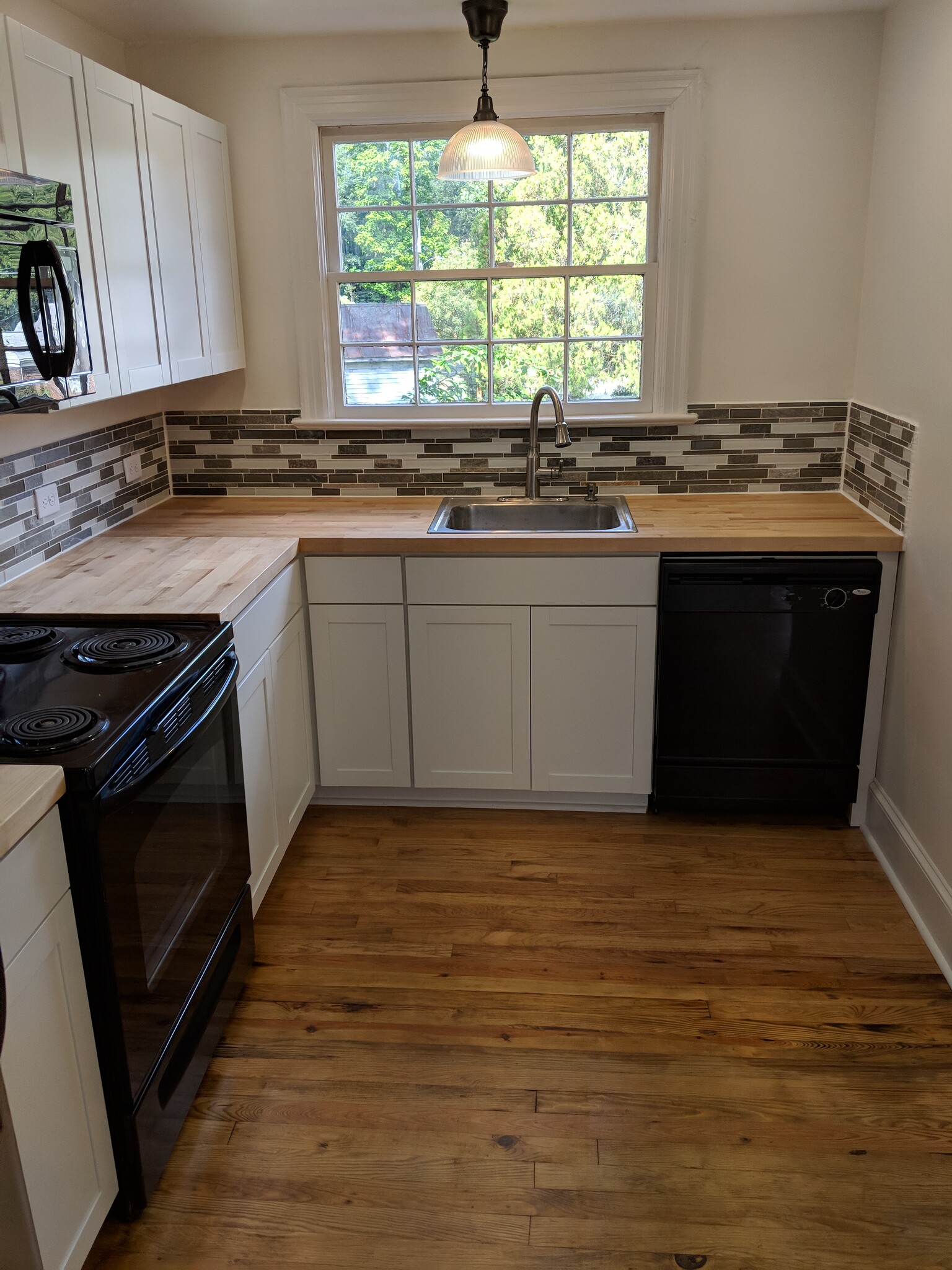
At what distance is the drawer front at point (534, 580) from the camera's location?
9.37 ft

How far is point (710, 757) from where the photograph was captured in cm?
301

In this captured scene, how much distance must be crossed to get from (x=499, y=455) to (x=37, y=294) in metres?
1.78

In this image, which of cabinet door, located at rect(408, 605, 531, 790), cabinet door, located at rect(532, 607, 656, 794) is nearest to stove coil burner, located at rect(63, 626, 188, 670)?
cabinet door, located at rect(408, 605, 531, 790)

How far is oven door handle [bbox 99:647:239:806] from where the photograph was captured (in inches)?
61.1

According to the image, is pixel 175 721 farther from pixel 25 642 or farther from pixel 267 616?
pixel 267 616

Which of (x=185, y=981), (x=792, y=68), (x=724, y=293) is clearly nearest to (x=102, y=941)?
(x=185, y=981)

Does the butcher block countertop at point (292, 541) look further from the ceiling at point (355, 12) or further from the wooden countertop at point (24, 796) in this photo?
the ceiling at point (355, 12)

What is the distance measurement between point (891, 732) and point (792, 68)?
6.68ft

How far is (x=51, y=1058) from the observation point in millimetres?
1436

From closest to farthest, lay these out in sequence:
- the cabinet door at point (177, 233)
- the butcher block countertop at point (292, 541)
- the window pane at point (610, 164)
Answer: the butcher block countertop at point (292, 541) → the cabinet door at point (177, 233) → the window pane at point (610, 164)

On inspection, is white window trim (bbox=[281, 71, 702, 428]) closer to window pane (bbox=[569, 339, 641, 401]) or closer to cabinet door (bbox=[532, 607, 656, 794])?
window pane (bbox=[569, 339, 641, 401])

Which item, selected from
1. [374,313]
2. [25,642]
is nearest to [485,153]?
[374,313]

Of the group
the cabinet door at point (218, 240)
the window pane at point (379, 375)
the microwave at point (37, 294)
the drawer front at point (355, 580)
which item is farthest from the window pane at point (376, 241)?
the microwave at point (37, 294)

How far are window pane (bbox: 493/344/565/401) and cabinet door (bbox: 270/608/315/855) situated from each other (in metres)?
1.10
